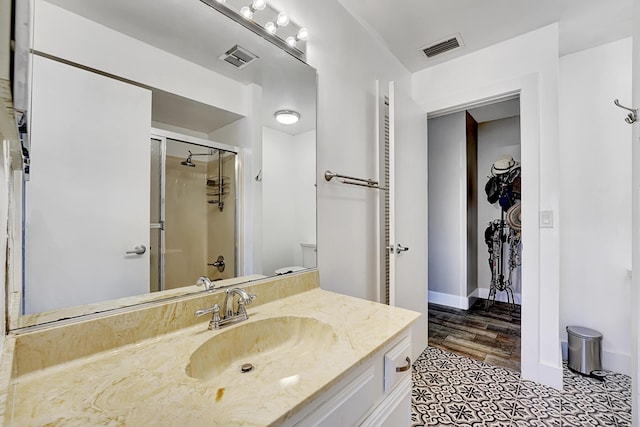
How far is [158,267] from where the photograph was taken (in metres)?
0.94

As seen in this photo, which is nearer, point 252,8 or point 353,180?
point 252,8

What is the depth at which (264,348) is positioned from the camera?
101 centimetres

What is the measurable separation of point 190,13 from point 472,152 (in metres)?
3.47

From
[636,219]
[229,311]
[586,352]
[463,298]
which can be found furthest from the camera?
[463,298]

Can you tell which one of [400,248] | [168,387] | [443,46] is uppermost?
[443,46]

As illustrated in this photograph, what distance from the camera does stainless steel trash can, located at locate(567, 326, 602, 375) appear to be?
198 cm

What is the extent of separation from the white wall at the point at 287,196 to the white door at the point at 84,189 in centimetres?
50

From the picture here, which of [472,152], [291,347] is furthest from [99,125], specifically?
[472,152]

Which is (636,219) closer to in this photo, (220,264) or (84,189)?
(220,264)

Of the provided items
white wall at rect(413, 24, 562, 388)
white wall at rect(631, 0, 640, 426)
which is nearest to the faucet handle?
white wall at rect(631, 0, 640, 426)

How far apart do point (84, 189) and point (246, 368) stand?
0.71 meters

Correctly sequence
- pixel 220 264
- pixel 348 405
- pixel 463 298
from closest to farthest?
1. pixel 348 405
2. pixel 220 264
3. pixel 463 298

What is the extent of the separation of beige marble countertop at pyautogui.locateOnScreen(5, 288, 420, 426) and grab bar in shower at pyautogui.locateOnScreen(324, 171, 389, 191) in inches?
33.3

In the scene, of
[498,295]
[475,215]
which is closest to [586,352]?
[498,295]
